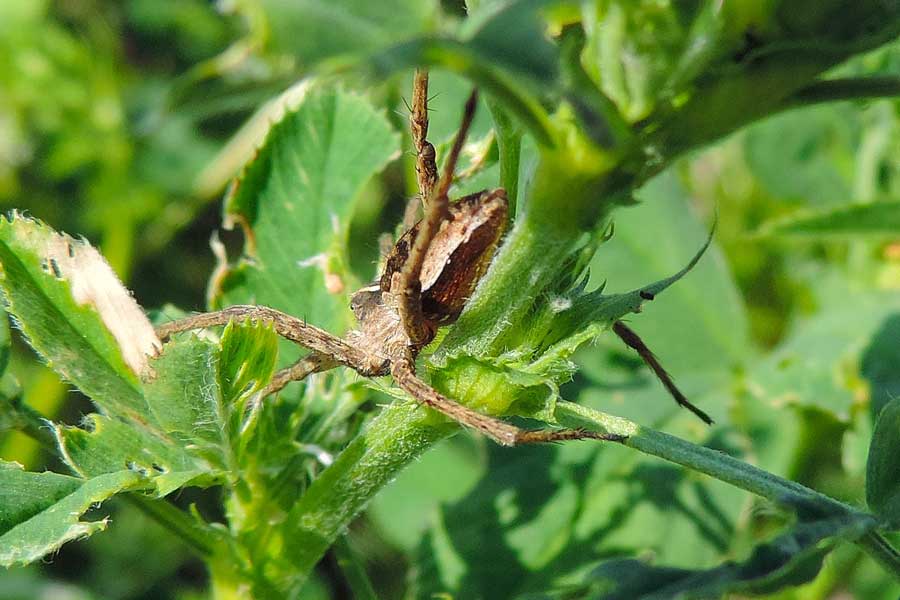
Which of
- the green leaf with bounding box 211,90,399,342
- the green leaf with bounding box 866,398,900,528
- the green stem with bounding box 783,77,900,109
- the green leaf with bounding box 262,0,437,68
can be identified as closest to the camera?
Answer: the green stem with bounding box 783,77,900,109

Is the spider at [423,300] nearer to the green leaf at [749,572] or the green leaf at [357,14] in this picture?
the green leaf at [749,572]

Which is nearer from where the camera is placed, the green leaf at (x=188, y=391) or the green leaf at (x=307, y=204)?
the green leaf at (x=188, y=391)

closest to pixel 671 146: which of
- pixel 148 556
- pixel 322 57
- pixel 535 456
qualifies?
pixel 322 57

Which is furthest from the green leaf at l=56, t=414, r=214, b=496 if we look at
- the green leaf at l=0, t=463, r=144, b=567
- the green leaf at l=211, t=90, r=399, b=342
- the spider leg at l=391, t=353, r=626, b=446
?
the green leaf at l=211, t=90, r=399, b=342

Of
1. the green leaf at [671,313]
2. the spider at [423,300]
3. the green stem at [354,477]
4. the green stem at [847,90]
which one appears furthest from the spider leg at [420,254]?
the green leaf at [671,313]

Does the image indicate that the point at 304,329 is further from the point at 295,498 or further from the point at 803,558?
the point at 803,558

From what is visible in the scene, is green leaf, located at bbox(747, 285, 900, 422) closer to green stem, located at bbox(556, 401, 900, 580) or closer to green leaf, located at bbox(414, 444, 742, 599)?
green leaf, located at bbox(414, 444, 742, 599)
